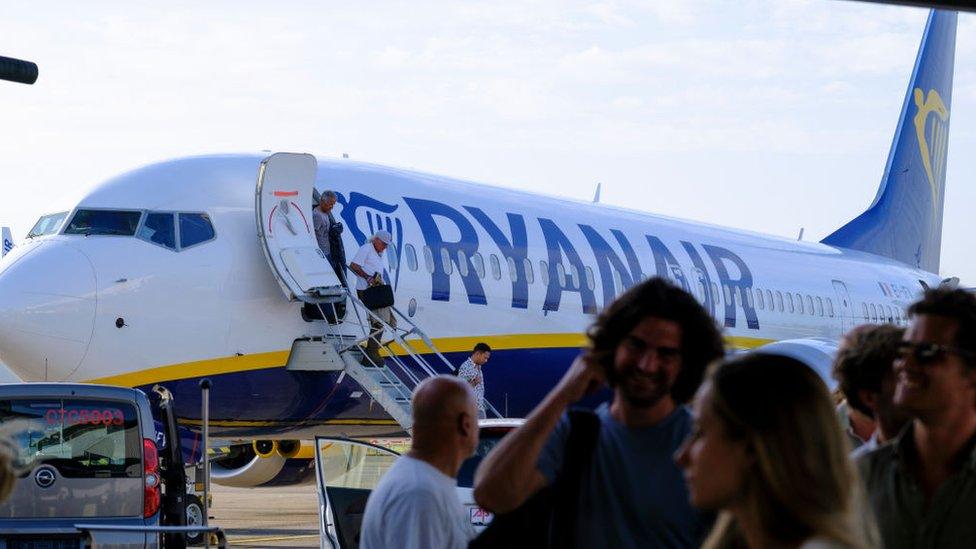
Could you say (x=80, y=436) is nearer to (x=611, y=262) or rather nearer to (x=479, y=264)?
(x=479, y=264)

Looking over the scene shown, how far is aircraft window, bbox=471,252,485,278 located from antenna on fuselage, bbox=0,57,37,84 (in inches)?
474

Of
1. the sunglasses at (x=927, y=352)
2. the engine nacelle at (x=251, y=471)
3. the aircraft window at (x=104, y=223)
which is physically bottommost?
the engine nacelle at (x=251, y=471)

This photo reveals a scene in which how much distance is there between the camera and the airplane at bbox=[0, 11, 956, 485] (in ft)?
46.5

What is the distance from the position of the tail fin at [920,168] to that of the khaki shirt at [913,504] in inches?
1081

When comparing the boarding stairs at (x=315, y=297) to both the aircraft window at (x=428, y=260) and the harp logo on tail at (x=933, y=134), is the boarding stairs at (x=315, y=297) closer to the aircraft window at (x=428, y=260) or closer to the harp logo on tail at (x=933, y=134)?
the aircraft window at (x=428, y=260)

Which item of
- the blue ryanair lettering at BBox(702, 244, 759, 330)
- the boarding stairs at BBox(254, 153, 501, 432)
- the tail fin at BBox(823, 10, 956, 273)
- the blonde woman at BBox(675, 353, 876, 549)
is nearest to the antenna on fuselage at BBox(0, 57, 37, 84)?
the blonde woman at BBox(675, 353, 876, 549)

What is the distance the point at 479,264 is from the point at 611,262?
101 inches

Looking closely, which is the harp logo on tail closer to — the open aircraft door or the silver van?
the open aircraft door

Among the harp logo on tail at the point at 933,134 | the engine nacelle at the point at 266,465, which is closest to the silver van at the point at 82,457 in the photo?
the engine nacelle at the point at 266,465

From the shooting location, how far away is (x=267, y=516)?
2355cm

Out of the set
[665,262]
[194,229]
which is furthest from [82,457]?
[665,262]

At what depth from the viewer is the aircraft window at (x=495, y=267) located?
689 inches

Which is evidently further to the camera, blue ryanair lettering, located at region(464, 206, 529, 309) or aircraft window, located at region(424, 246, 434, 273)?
blue ryanair lettering, located at region(464, 206, 529, 309)

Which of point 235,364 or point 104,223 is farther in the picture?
point 235,364
